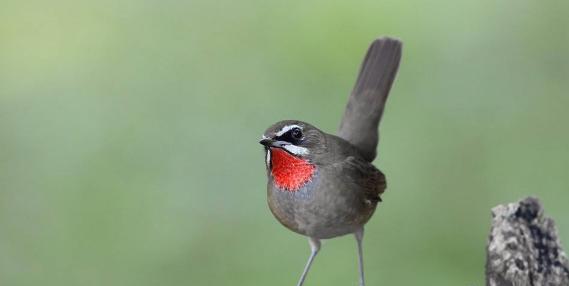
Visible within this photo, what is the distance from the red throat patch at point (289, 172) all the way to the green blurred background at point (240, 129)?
2.87 meters

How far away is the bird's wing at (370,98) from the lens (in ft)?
21.7

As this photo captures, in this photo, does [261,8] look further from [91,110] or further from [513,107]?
[513,107]

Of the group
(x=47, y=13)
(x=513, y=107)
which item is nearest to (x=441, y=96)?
(x=513, y=107)

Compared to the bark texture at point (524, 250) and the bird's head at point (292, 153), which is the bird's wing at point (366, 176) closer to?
the bird's head at point (292, 153)

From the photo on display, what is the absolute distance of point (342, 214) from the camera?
5562 mm

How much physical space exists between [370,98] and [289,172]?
1418 millimetres

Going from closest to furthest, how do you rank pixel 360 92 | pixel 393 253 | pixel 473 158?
pixel 360 92 → pixel 393 253 → pixel 473 158

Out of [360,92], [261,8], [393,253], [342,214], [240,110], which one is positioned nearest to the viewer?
[342,214]

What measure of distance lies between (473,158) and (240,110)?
226 cm

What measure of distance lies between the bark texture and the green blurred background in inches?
108

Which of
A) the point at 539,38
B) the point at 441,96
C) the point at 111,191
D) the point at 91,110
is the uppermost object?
the point at 539,38

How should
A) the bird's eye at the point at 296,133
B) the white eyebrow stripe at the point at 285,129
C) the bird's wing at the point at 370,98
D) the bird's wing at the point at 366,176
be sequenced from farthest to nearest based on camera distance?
the bird's wing at the point at 370,98
the bird's wing at the point at 366,176
the bird's eye at the point at 296,133
the white eyebrow stripe at the point at 285,129

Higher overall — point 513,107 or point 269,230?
point 513,107

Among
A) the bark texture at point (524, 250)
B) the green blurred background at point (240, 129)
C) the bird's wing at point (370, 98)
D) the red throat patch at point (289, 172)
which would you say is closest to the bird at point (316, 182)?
the red throat patch at point (289, 172)
